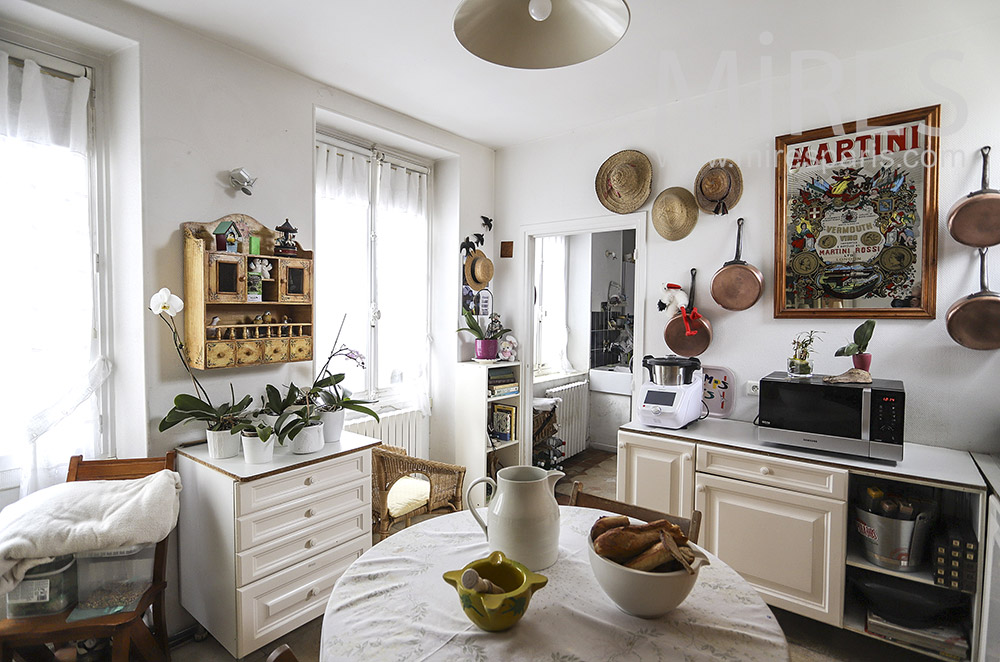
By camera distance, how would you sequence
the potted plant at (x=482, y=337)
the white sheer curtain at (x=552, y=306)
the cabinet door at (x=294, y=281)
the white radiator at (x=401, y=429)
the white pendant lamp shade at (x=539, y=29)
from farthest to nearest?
the white sheer curtain at (x=552, y=306) → the potted plant at (x=482, y=337) → the white radiator at (x=401, y=429) → the cabinet door at (x=294, y=281) → the white pendant lamp shade at (x=539, y=29)

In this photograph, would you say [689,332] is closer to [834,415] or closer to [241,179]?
[834,415]

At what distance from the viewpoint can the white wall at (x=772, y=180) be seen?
2279 mm

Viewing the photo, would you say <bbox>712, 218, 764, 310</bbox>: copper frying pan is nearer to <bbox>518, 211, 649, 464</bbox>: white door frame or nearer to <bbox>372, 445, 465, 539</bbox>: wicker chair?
<bbox>518, 211, 649, 464</bbox>: white door frame

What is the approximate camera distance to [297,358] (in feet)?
8.55

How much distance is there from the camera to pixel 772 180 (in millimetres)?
2768

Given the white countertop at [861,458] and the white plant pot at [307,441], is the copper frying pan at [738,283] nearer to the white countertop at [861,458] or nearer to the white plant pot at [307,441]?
the white countertop at [861,458]

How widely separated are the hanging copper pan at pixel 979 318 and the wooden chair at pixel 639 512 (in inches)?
61.3

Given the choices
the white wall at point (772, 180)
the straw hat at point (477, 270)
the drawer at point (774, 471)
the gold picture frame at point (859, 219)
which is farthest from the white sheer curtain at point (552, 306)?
the drawer at point (774, 471)

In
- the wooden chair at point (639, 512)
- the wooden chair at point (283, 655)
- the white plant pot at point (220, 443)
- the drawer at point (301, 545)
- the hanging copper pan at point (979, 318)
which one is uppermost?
the hanging copper pan at point (979, 318)

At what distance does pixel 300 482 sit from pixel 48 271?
1347 mm

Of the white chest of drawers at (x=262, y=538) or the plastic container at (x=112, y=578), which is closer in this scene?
the plastic container at (x=112, y=578)

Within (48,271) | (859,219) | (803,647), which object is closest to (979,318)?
(859,219)

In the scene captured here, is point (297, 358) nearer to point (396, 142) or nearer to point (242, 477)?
point (242, 477)

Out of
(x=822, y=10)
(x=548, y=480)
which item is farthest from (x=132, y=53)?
(x=822, y=10)
